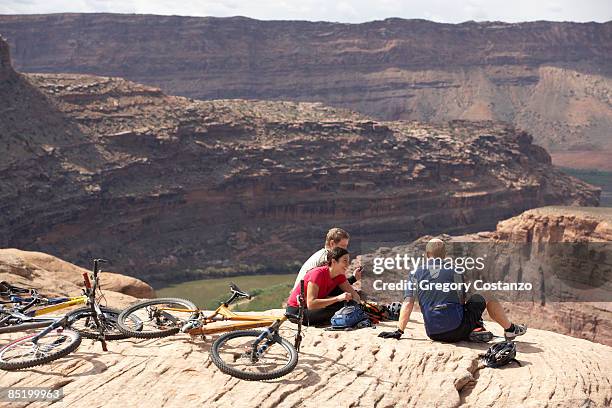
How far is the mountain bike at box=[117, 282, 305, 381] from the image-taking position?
11477 millimetres

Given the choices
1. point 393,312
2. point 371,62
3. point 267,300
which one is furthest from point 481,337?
point 371,62

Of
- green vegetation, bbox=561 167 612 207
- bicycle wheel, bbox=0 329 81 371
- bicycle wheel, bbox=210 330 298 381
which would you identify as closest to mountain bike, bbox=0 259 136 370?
bicycle wheel, bbox=0 329 81 371

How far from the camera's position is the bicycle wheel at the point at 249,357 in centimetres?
1114

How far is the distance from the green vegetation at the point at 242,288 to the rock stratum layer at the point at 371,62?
96.3 m

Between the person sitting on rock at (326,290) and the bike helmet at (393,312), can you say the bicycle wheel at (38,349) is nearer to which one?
the person sitting on rock at (326,290)

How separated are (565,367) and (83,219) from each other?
2473 inches

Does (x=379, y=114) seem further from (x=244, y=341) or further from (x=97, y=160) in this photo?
(x=244, y=341)

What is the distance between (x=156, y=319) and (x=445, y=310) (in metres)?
4.60

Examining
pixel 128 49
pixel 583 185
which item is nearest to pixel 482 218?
pixel 583 185

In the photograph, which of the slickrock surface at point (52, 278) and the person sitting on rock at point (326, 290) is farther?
the slickrock surface at point (52, 278)

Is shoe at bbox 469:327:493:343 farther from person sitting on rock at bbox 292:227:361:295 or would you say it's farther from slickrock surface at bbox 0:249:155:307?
slickrock surface at bbox 0:249:155:307

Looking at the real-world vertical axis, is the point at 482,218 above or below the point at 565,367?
below

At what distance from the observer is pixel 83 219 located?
70.9 meters

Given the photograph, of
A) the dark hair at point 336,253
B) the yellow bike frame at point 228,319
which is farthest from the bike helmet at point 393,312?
the yellow bike frame at point 228,319
